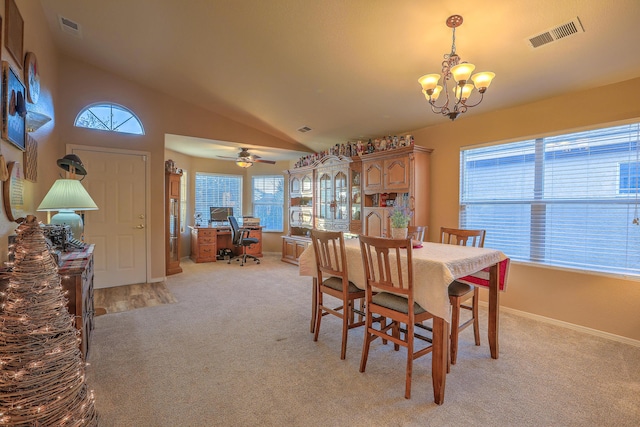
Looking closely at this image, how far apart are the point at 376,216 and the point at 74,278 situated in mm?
3688

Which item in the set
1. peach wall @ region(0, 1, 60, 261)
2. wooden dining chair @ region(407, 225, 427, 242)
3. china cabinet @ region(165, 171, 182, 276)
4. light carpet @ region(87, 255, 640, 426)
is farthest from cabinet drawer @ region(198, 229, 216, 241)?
wooden dining chair @ region(407, 225, 427, 242)

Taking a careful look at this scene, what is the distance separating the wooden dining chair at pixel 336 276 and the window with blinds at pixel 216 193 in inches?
207

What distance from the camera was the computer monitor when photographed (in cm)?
698

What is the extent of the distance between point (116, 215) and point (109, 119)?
1468mm

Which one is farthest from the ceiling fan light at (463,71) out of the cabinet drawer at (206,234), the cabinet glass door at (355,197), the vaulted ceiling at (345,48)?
the cabinet drawer at (206,234)

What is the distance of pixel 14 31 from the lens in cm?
219

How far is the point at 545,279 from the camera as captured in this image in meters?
3.33

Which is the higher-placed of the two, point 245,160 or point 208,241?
point 245,160

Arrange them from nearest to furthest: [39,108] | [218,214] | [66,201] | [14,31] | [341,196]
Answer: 1. [14,31]
2. [66,201]
3. [39,108]
4. [341,196]
5. [218,214]

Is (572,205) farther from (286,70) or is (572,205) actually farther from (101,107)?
(101,107)

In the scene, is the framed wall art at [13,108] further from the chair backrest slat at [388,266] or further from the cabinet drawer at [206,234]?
the cabinet drawer at [206,234]

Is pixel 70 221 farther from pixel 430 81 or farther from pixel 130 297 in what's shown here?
pixel 430 81

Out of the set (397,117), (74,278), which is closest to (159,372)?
(74,278)

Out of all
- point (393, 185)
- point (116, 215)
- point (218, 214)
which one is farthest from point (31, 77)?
point (218, 214)
